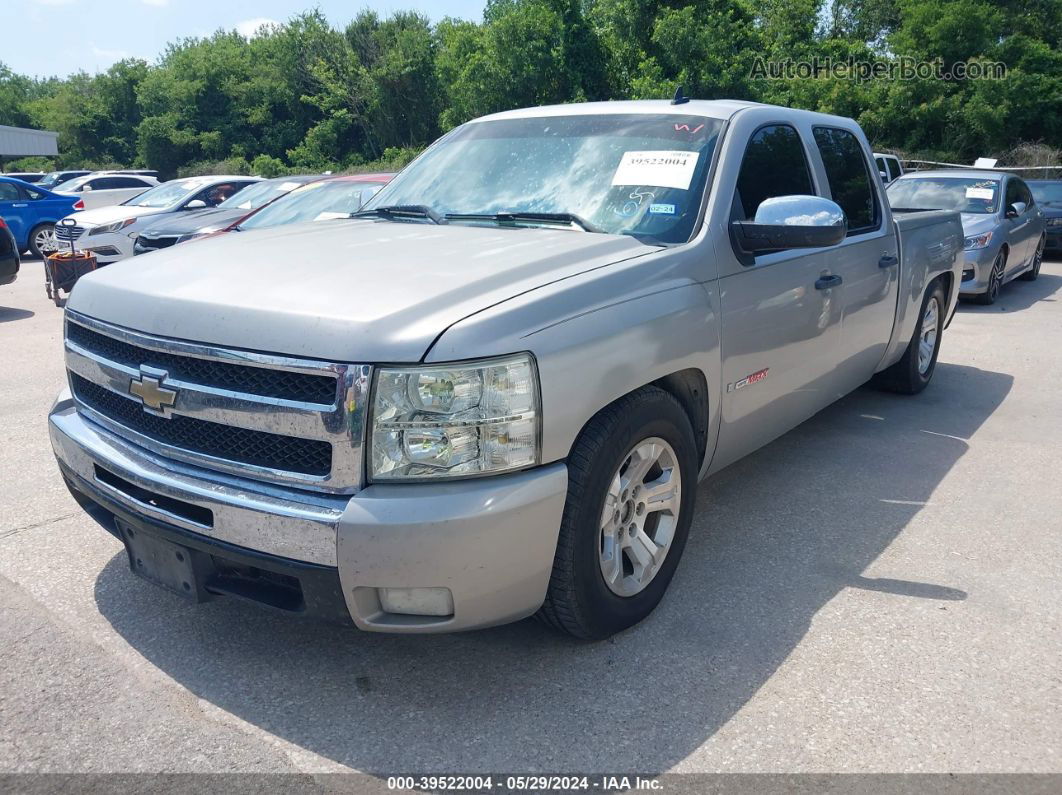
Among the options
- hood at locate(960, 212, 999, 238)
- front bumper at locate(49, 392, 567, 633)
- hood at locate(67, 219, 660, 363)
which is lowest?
hood at locate(960, 212, 999, 238)

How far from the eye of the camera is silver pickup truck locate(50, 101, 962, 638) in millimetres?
2475

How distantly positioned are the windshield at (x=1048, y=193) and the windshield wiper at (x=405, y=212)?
47.5 ft

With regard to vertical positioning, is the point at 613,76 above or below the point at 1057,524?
above

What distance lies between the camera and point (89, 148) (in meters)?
62.8

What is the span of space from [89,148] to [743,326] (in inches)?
2737

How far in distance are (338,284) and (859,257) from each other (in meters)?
3.03

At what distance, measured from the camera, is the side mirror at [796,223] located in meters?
3.48

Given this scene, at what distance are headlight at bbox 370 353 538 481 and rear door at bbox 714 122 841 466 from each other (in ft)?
4.15

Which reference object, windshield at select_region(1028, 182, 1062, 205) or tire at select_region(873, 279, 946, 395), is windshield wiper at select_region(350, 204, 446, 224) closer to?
tire at select_region(873, 279, 946, 395)

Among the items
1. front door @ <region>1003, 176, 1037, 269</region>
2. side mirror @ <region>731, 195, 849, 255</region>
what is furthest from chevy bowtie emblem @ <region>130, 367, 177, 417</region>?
front door @ <region>1003, 176, 1037, 269</region>

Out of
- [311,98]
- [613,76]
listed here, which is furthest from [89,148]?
→ [613,76]

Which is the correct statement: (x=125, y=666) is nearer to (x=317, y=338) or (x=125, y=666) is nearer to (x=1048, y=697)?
(x=317, y=338)

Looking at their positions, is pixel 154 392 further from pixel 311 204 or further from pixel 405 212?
pixel 311 204

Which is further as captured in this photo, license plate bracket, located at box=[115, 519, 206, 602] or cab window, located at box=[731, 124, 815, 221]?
cab window, located at box=[731, 124, 815, 221]
